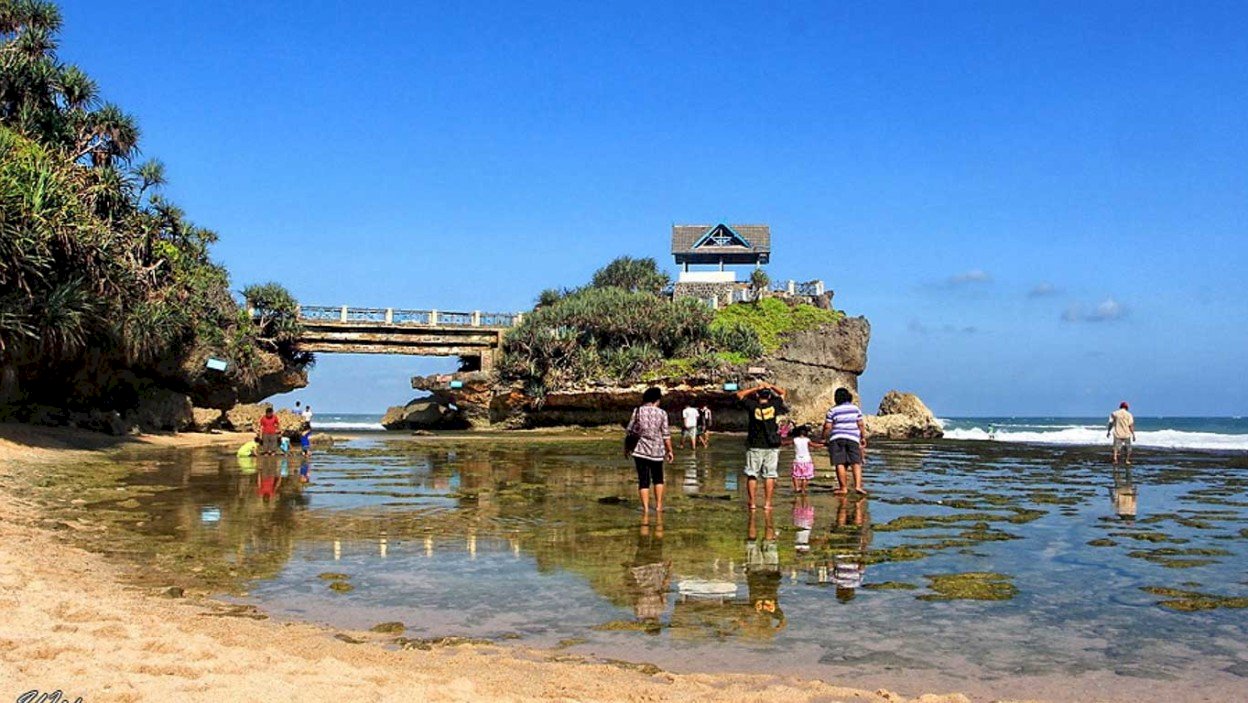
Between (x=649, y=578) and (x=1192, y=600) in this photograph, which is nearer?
(x=1192, y=600)

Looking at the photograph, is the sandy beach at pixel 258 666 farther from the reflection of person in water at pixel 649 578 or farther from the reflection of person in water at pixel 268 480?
the reflection of person in water at pixel 268 480

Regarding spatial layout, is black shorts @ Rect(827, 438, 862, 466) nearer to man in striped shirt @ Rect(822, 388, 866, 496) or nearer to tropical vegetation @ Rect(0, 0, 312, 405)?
man in striped shirt @ Rect(822, 388, 866, 496)

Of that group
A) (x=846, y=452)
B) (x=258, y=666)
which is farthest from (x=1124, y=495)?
(x=258, y=666)

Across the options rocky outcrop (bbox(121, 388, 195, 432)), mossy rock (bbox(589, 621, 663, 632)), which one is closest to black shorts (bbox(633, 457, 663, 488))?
mossy rock (bbox(589, 621, 663, 632))

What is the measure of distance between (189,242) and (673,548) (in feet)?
111

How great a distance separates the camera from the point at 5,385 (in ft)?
77.3

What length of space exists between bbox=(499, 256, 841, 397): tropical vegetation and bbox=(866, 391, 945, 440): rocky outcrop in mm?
5611

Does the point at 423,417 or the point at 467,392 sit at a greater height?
the point at 467,392

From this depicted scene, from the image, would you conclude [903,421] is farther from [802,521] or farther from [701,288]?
[802,521]

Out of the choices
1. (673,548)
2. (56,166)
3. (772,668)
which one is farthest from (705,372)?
(772,668)

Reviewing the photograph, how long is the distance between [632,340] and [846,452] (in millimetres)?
31623

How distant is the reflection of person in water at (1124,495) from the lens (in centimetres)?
1242

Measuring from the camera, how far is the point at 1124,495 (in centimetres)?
1491

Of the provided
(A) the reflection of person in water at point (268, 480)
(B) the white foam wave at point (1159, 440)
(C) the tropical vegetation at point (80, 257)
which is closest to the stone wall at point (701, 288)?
(B) the white foam wave at point (1159, 440)
